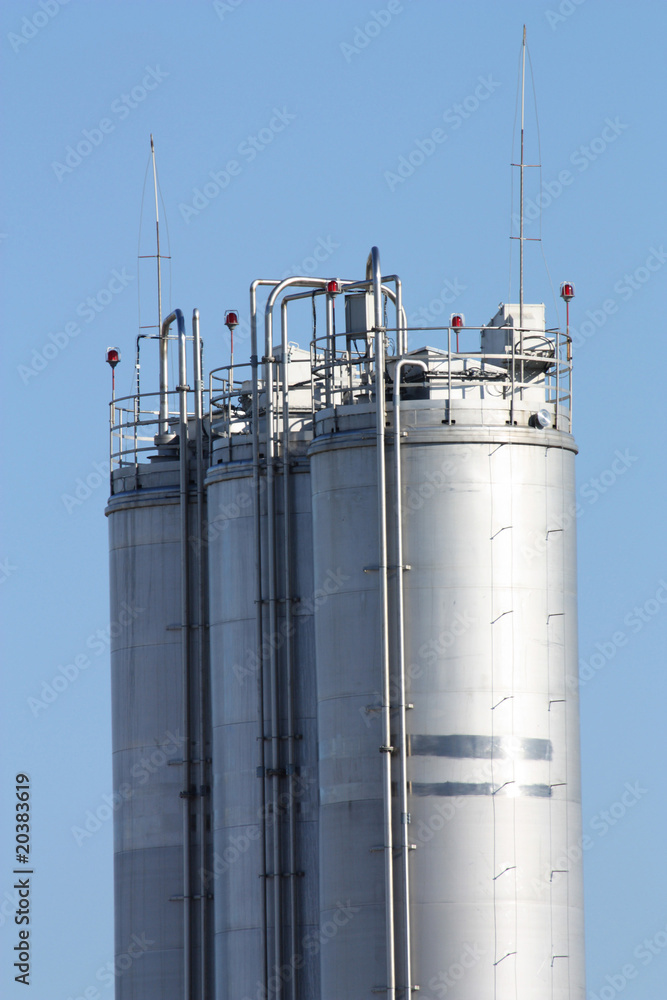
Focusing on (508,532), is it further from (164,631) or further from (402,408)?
(164,631)

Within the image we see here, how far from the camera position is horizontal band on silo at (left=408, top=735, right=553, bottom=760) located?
4844 centimetres

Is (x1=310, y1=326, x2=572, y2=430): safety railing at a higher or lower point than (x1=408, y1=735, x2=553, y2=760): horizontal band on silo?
higher

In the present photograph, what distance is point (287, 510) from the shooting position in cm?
5362

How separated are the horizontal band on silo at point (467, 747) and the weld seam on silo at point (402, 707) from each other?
343 mm

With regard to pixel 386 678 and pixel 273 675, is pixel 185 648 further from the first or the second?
pixel 386 678

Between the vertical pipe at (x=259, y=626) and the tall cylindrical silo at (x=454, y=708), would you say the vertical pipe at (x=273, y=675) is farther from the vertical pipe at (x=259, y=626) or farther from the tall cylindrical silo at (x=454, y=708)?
the tall cylindrical silo at (x=454, y=708)

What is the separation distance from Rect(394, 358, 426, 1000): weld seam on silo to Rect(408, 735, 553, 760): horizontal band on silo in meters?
0.34

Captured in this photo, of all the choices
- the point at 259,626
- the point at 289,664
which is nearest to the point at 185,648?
the point at 259,626

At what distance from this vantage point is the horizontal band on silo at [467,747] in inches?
1907

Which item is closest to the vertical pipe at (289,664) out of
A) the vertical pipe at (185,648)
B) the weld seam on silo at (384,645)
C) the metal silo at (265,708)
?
the metal silo at (265,708)

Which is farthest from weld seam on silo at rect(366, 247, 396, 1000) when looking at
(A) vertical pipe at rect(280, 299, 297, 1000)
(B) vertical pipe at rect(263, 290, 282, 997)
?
(B) vertical pipe at rect(263, 290, 282, 997)

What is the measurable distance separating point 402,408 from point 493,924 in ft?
36.3

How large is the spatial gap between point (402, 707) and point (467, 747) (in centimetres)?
159

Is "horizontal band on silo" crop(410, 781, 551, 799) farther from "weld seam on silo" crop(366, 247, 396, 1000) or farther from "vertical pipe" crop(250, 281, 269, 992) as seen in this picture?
"vertical pipe" crop(250, 281, 269, 992)
